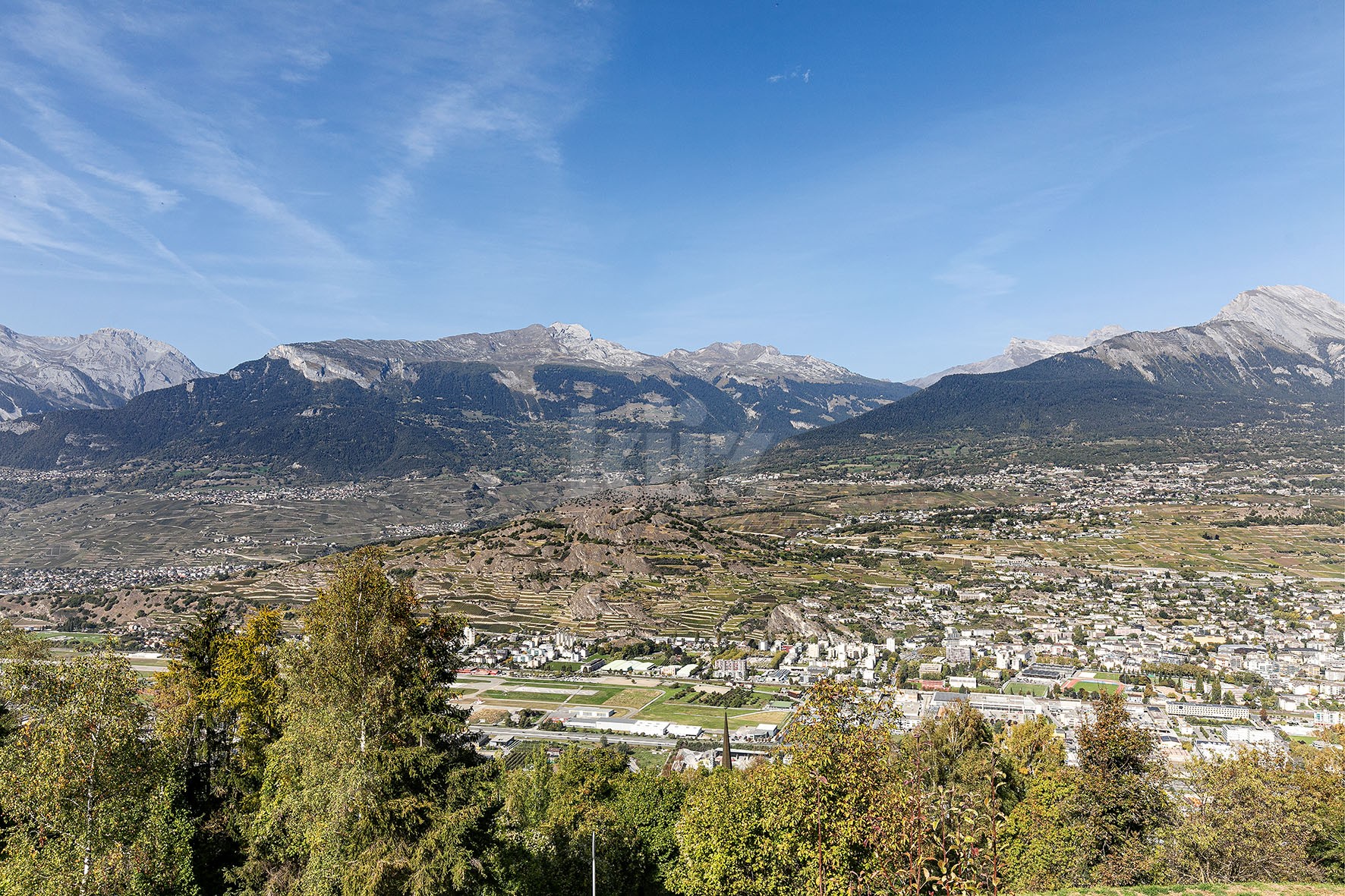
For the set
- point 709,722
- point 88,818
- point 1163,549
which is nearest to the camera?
point 88,818

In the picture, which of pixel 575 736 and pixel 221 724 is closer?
pixel 221 724

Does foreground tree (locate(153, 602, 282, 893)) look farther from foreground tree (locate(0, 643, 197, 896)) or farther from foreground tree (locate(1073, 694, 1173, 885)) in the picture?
foreground tree (locate(1073, 694, 1173, 885))

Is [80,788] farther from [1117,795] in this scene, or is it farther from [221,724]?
[1117,795]

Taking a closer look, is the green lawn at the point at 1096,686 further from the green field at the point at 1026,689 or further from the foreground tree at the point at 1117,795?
the foreground tree at the point at 1117,795

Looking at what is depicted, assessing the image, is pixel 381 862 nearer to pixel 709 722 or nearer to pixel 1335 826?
pixel 1335 826

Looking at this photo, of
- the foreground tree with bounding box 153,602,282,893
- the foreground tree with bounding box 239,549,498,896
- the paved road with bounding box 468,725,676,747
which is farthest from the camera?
the paved road with bounding box 468,725,676,747

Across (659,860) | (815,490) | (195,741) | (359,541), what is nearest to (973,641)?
(659,860)

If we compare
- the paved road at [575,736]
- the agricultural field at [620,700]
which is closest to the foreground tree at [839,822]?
the paved road at [575,736]

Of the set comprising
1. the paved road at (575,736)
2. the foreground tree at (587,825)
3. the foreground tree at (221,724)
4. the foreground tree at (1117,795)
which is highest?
the foreground tree at (221,724)

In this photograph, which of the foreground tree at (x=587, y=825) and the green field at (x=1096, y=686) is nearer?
the foreground tree at (x=587, y=825)

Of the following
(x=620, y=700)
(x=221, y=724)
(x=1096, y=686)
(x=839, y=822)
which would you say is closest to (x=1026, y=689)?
(x=1096, y=686)

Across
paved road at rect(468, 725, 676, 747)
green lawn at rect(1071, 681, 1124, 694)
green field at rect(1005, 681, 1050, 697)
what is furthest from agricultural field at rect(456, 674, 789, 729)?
green lawn at rect(1071, 681, 1124, 694)
